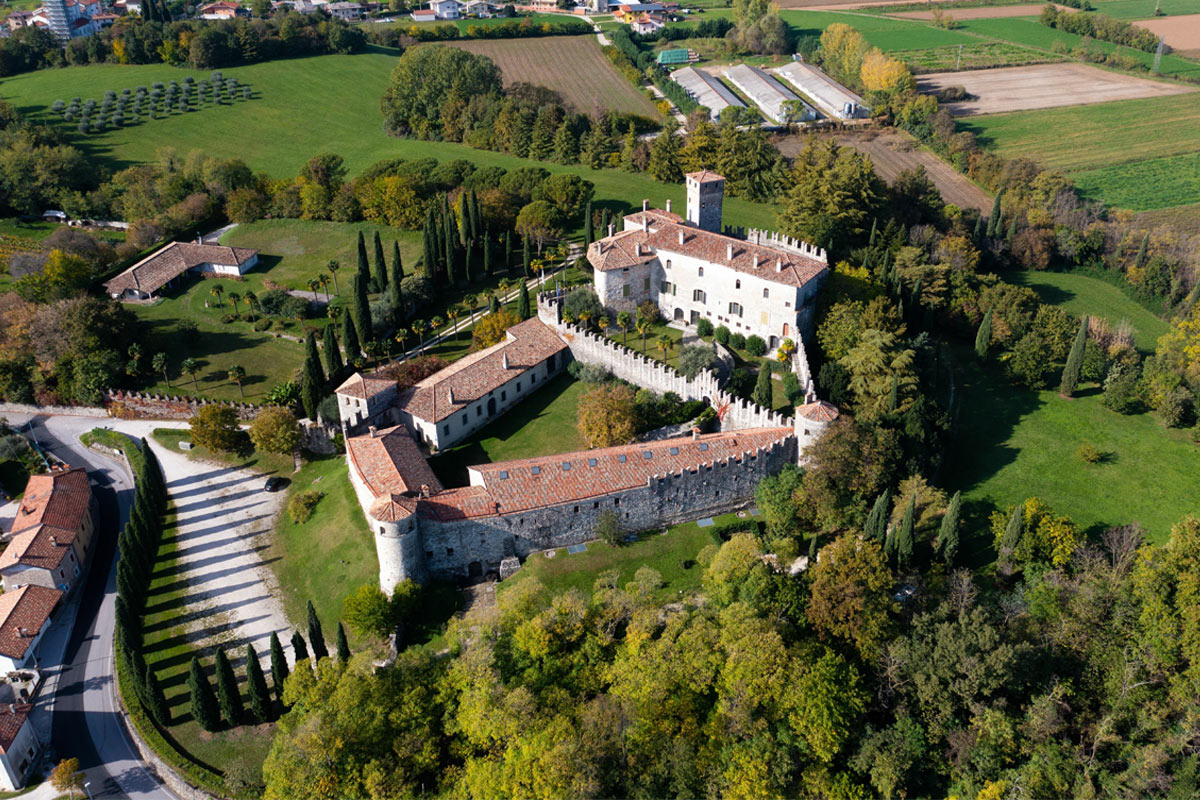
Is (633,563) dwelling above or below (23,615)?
above

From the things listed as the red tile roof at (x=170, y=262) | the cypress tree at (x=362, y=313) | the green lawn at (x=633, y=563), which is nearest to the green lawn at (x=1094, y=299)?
the green lawn at (x=633, y=563)

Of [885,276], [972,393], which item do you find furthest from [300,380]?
[972,393]

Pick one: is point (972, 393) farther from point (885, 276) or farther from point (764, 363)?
point (764, 363)

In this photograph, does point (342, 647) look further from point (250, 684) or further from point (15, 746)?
point (15, 746)

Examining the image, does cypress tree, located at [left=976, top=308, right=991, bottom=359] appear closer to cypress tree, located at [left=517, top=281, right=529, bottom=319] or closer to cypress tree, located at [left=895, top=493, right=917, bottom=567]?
cypress tree, located at [left=895, top=493, right=917, bottom=567]

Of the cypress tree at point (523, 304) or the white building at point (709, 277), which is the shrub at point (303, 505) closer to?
the cypress tree at point (523, 304)

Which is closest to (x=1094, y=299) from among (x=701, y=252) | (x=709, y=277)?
(x=709, y=277)

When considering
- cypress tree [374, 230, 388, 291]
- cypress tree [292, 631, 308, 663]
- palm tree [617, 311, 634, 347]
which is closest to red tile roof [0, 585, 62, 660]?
cypress tree [292, 631, 308, 663]
